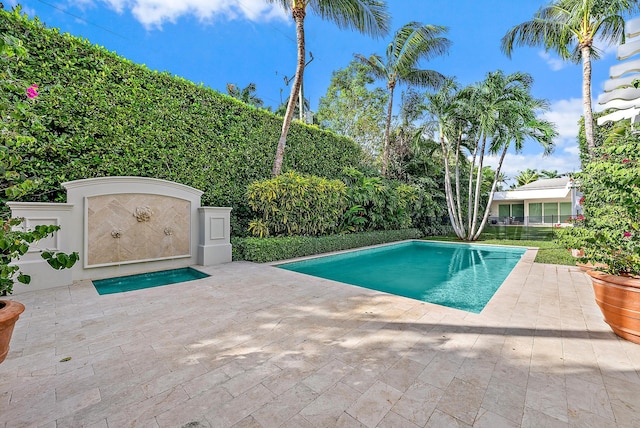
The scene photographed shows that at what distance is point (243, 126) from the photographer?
956cm

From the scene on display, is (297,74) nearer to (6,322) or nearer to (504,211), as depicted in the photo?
(6,322)

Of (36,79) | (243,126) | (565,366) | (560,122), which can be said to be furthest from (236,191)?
(560,122)

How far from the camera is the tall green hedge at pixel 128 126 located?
5.67 m

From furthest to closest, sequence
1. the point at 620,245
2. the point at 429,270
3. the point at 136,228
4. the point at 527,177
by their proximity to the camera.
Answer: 1. the point at 527,177
2. the point at 429,270
3. the point at 136,228
4. the point at 620,245

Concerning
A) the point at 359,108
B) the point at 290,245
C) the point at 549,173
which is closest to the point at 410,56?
the point at 359,108

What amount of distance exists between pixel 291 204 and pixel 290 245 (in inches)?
52.6

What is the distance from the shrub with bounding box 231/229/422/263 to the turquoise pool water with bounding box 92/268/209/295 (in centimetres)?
A: 159

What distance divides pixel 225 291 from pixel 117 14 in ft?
46.9

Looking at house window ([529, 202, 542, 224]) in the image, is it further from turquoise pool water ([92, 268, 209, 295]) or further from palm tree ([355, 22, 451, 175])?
turquoise pool water ([92, 268, 209, 295])

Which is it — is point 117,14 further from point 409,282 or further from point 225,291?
point 409,282

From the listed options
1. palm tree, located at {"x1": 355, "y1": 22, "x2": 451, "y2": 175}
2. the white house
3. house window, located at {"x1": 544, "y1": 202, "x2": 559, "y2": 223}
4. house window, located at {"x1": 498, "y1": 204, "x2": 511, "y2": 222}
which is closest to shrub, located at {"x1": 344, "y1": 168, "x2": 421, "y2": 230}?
palm tree, located at {"x1": 355, "y1": 22, "x2": 451, "y2": 175}

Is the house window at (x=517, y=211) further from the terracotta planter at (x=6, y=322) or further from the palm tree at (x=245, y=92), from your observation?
the terracotta planter at (x=6, y=322)

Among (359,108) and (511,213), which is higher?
(359,108)

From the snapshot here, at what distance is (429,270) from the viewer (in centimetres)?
820
